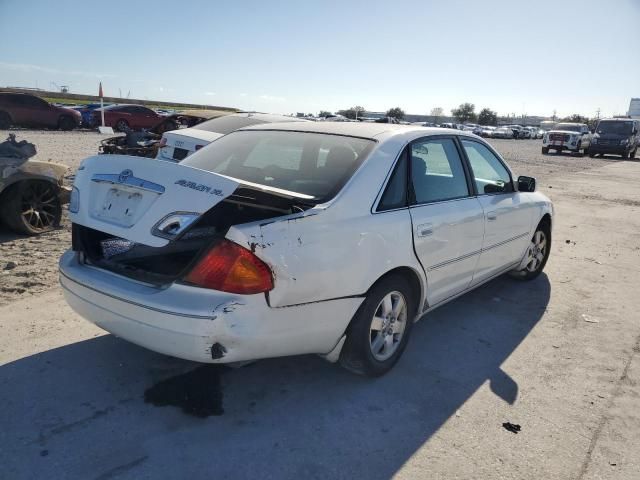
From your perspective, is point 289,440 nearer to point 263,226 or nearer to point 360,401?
point 360,401

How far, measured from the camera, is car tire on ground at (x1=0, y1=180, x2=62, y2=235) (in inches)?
226

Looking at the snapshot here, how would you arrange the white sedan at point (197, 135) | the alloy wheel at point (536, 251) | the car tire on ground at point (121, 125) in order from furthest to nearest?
1. the car tire on ground at point (121, 125)
2. the white sedan at point (197, 135)
3. the alloy wheel at point (536, 251)

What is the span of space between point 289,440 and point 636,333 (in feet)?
10.8

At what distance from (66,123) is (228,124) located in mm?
17843

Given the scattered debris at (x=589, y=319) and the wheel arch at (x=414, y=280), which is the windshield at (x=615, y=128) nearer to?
the scattered debris at (x=589, y=319)

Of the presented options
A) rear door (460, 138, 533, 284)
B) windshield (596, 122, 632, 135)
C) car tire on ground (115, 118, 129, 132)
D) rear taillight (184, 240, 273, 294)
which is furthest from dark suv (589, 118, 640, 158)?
rear taillight (184, 240, 273, 294)

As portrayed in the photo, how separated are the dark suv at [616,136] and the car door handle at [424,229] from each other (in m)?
28.2

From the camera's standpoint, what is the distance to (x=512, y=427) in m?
2.88

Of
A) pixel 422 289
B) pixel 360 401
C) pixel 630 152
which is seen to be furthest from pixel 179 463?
pixel 630 152

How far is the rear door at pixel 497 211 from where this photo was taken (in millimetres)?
4188

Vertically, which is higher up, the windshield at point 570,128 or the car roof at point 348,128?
the windshield at point 570,128

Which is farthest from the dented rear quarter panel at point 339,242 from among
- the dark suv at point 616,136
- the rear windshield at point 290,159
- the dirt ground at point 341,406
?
the dark suv at point 616,136

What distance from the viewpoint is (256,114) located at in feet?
30.7

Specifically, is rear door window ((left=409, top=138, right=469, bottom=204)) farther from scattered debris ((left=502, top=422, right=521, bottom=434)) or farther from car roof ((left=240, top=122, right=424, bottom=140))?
scattered debris ((left=502, top=422, right=521, bottom=434))
